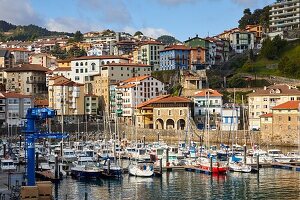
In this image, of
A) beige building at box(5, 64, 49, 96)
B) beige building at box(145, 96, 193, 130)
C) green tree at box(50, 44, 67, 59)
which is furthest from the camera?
green tree at box(50, 44, 67, 59)

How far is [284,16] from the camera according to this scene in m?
113

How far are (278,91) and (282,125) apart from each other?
8486 mm

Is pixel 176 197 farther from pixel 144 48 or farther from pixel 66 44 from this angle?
pixel 66 44

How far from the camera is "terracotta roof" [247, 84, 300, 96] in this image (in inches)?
3041

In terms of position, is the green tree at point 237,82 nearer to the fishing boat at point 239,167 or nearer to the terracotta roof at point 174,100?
the terracotta roof at point 174,100

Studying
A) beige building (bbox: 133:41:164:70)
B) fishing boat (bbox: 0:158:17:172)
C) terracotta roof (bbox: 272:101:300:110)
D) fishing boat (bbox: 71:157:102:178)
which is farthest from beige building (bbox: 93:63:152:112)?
fishing boat (bbox: 71:157:102:178)

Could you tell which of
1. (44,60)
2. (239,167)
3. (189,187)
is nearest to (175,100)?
(239,167)

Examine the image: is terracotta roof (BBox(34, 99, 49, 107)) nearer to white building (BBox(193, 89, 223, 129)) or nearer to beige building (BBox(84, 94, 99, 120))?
beige building (BBox(84, 94, 99, 120))

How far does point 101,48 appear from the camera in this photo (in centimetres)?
14688

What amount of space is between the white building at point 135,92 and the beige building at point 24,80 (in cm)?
2132

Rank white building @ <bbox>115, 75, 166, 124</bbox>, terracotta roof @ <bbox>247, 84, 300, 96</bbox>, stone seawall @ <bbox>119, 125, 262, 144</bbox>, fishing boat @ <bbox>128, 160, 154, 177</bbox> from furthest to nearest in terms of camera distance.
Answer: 1. white building @ <bbox>115, 75, 166, 124</bbox>
2. terracotta roof @ <bbox>247, 84, 300, 96</bbox>
3. stone seawall @ <bbox>119, 125, 262, 144</bbox>
4. fishing boat @ <bbox>128, 160, 154, 177</bbox>

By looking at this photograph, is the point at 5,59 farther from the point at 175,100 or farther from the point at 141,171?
the point at 141,171

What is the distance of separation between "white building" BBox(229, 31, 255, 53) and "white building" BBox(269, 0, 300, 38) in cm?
445

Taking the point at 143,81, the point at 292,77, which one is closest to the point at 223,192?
the point at 292,77
